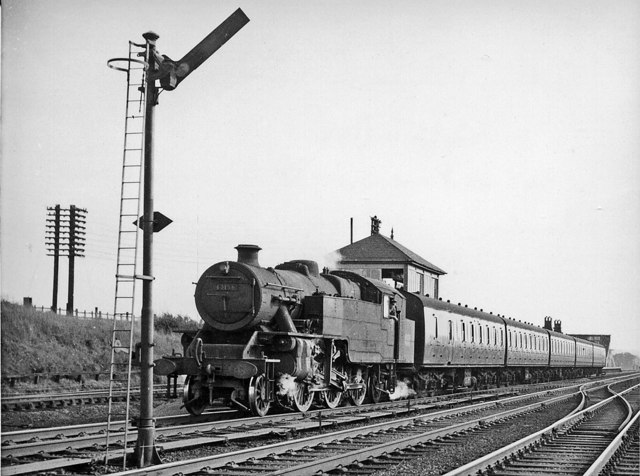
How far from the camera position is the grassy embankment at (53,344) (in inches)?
1025

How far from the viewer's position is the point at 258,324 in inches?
596

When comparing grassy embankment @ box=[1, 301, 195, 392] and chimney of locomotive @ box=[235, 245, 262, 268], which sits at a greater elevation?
chimney of locomotive @ box=[235, 245, 262, 268]

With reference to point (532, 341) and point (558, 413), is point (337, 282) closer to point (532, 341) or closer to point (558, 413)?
point (558, 413)

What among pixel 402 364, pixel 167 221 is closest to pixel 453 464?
pixel 167 221

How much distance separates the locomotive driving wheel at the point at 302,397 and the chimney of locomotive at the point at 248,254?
2.59 m

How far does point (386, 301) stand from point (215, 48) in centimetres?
1128

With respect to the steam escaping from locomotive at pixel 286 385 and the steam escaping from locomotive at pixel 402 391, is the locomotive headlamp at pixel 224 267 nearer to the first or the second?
the steam escaping from locomotive at pixel 286 385

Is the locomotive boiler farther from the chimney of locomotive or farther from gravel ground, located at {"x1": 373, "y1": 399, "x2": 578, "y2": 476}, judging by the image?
gravel ground, located at {"x1": 373, "y1": 399, "x2": 578, "y2": 476}

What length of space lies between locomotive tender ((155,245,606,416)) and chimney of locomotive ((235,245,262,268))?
0.02 m

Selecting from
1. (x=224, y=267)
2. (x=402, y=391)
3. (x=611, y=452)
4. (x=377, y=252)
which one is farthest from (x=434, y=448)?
(x=377, y=252)

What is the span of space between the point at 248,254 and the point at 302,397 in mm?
3124

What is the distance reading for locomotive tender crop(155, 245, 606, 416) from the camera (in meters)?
14.2

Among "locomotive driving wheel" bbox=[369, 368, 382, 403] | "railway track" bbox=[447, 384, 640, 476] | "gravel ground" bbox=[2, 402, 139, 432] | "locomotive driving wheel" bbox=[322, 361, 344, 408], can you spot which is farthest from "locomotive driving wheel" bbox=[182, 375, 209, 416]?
"railway track" bbox=[447, 384, 640, 476]

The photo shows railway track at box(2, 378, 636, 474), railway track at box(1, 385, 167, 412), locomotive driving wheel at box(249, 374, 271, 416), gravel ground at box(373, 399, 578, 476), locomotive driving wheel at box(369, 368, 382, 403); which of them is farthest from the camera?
locomotive driving wheel at box(369, 368, 382, 403)
